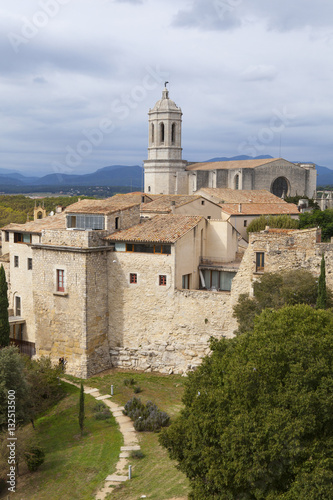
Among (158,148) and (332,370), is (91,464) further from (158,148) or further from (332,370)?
(158,148)

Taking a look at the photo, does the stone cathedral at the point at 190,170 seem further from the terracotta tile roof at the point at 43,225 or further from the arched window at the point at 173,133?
the terracotta tile roof at the point at 43,225

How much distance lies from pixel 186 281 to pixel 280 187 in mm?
51044

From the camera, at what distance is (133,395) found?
25.0 m

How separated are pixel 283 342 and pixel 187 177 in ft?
205

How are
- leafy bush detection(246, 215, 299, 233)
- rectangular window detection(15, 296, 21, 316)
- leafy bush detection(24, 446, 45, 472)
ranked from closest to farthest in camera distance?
1. leafy bush detection(24, 446, 45, 472)
2. rectangular window detection(15, 296, 21, 316)
3. leafy bush detection(246, 215, 299, 233)

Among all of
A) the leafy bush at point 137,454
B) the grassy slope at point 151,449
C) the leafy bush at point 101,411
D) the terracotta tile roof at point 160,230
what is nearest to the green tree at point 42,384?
the grassy slope at point 151,449

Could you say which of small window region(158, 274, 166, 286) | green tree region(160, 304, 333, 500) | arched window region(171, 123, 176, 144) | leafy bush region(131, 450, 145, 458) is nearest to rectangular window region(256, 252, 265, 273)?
small window region(158, 274, 166, 286)

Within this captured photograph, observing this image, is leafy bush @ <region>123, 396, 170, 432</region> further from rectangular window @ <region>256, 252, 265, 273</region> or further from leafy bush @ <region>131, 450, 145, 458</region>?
rectangular window @ <region>256, 252, 265, 273</region>

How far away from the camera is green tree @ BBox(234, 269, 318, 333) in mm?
22344

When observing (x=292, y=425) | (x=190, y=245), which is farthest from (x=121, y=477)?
(x=190, y=245)

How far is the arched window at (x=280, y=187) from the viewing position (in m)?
74.5

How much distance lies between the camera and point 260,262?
2511 centimetres

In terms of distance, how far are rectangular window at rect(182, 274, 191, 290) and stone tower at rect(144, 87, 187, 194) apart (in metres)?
47.8

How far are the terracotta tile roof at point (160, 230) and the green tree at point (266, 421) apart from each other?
12002 millimetres
